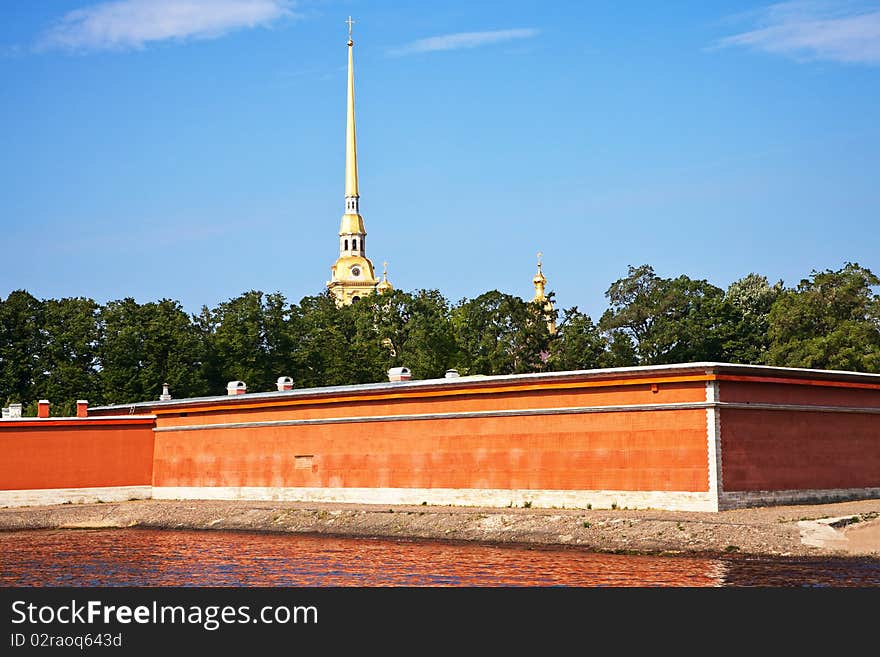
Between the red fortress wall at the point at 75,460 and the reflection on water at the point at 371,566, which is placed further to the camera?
the red fortress wall at the point at 75,460

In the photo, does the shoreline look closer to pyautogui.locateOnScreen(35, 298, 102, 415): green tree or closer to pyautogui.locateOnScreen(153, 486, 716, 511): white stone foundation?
pyautogui.locateOnScreen(153, 486, 716, 511): white stone foundation

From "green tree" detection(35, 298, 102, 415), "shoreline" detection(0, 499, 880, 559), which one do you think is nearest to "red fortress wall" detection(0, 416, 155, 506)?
"shoreline" detection(0, 499, 880, 559)

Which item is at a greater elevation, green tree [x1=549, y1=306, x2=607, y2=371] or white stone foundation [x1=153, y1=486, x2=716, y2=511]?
green tree [x1=549, y1=306, x2=607, y2=371]

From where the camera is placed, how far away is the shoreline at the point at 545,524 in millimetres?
34031

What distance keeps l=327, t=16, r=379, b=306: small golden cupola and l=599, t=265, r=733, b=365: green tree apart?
6773cm

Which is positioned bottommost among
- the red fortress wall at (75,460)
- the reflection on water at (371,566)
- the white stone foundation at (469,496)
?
the reflection on water at (371,566)

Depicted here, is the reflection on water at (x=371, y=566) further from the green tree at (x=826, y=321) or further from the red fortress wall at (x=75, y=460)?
the green tree at (x=826, y=321)

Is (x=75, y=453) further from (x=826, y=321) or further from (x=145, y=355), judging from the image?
(x=826, y=321)

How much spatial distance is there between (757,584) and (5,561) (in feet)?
74.6

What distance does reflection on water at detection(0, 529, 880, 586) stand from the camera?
96.3ft

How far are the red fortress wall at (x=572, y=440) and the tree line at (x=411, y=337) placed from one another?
31548mm

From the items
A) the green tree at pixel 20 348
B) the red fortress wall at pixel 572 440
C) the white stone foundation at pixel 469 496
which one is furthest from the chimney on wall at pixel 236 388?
the green tree at pixel 20 348

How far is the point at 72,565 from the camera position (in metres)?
35.8
